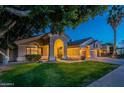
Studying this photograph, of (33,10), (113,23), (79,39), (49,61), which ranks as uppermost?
(33,10)

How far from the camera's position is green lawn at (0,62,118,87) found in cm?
766

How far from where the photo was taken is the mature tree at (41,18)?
8.26 m

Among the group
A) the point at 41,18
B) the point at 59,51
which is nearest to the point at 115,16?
the point at 41,18

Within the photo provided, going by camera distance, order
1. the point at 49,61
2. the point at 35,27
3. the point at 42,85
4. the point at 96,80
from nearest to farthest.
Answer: the point at 42,85 → the point at 96,80 → the point at 49,61 → the point at 35,27

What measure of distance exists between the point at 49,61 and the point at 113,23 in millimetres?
3020

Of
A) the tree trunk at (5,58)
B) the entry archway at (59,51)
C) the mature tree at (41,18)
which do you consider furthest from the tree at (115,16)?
the tree trunk at (5,58)

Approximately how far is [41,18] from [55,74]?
219cm

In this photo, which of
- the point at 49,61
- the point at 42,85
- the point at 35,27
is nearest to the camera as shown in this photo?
the point at 42,85

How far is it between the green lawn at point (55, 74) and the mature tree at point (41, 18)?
1.49 m

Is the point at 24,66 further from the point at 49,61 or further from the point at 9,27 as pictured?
the point at 9,27

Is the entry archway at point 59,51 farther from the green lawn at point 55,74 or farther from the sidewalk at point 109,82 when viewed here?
the sidewalk at point 109,82

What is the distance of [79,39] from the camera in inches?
311
